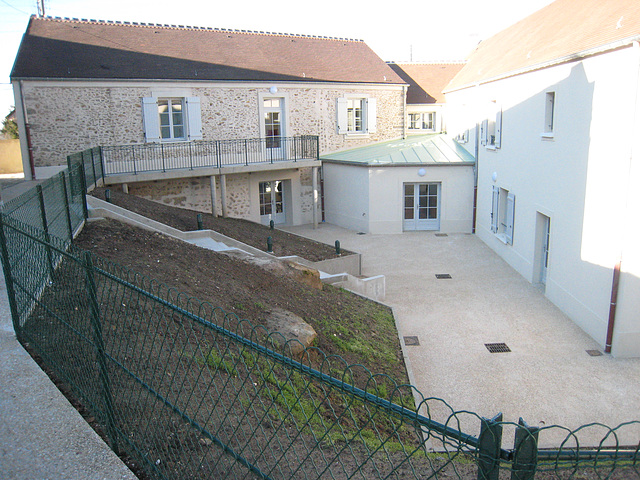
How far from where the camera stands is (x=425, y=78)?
24234 mm

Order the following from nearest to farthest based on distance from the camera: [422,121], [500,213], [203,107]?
[500,213]
[203,107]
[422,121]

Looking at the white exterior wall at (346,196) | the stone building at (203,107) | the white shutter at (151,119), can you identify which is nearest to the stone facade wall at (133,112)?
the stone building at (203,107)

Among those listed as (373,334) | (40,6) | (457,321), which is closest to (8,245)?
(373,334)

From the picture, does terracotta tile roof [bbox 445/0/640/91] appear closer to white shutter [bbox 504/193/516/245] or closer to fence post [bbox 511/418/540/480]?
white shutter [bbox 504/193/516/245]

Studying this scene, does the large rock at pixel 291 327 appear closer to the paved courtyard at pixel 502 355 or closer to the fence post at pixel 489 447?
the paved courtyard at pixel 502 355

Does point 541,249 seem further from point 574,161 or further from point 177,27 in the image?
point 177,27

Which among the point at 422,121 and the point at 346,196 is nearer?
the point at 346,196

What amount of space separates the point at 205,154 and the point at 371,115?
704cm

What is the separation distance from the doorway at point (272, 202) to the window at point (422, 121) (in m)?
7.56

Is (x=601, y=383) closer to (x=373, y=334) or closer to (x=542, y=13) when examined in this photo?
(x=373, y=334)

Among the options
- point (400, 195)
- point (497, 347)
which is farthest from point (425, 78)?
point (497, 347)

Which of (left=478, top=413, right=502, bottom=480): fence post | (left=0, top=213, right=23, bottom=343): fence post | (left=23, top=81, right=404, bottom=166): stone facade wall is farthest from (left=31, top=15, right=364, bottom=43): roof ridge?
(left=478, top=413, right=502, bottom=480): fence post

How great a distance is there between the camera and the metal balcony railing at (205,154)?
15.3 meters

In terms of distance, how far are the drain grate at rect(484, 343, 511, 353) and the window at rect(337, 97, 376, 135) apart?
12609 millimetres
